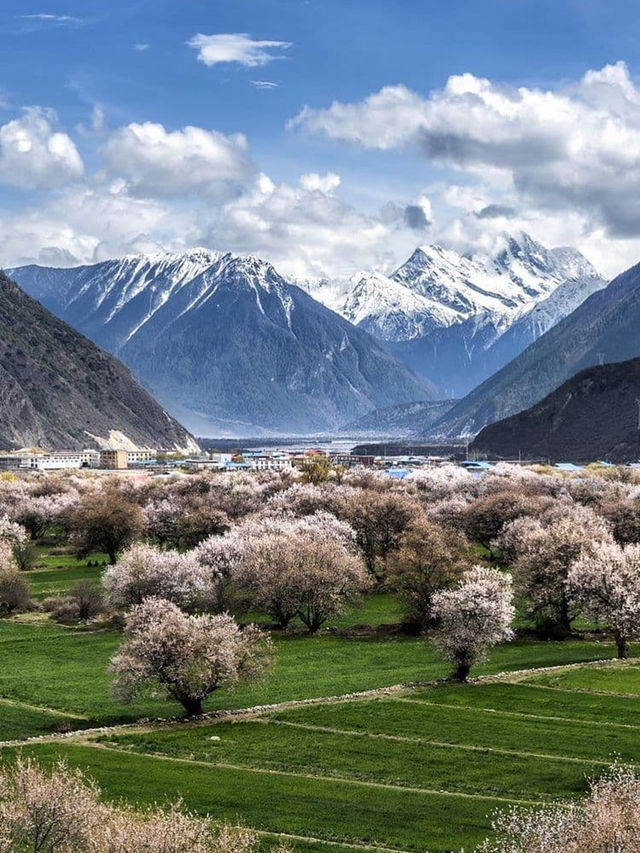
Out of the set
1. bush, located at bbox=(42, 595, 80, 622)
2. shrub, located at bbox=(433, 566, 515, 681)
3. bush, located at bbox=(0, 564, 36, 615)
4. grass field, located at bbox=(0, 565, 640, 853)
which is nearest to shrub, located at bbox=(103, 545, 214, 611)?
bush, located at bbox=(42, 595, 80, 622)

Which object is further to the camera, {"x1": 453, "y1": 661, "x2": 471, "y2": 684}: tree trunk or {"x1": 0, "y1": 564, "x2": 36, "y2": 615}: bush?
{"x1": 0, "y1": 564, "x2": 36, "y2": 615}: bush

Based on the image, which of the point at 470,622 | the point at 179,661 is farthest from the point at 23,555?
the point at 179,661

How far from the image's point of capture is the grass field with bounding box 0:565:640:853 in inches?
1698

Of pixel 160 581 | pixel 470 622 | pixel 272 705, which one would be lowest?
pixel 272 705

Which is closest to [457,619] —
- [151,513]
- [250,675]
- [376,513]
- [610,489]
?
[250,675]

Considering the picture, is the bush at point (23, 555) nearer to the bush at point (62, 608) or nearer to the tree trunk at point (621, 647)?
the bush at point (62, 608)

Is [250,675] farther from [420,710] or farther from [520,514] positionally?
[520,514]

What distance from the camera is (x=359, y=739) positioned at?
53344 mm


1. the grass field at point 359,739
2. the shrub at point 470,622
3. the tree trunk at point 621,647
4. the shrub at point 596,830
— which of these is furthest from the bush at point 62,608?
the shrub at point 596,830

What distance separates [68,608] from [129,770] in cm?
4592

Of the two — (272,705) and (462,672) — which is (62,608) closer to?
(272,705)

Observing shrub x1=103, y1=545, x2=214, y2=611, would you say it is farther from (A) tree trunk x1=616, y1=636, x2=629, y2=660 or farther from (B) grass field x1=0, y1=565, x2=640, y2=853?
(A) tree trunk x1=616, y1=636, x2=629, y2=660

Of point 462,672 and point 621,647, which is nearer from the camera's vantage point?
point 462,672

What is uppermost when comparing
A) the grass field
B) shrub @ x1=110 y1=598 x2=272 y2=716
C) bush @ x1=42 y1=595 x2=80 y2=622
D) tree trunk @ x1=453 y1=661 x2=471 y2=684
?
shrub @ x1=110 y1=598 x2=272 y2=716
